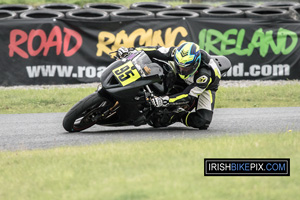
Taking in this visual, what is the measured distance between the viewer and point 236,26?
1468cm

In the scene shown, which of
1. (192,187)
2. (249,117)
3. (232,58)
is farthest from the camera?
(232,58)

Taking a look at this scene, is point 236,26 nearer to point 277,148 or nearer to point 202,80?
point 202,80

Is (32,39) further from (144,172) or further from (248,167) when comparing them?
(248,167)

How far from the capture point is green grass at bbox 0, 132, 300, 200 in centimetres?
436

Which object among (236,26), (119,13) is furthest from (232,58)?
(119,13)

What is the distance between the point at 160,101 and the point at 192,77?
0.70 metres

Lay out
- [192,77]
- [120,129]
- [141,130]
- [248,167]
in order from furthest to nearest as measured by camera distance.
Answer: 1. [120,129]
2. [141,130]
3. [192,77]
4. [248,167]

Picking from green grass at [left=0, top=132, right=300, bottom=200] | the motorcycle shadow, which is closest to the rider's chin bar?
green grass at [left=0, top=132, right=300, bottom=200]

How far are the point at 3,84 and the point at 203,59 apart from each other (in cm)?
728

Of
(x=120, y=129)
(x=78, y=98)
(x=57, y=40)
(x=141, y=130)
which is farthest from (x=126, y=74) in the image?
(x=57, y=40)

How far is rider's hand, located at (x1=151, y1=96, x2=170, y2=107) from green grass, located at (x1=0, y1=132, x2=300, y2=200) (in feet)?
2.88

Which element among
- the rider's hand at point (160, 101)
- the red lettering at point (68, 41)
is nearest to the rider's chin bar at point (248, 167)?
the rider's hand at point (160, 101)

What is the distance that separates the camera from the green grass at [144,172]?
14.3ft

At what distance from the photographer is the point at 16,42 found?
13.6 metres
